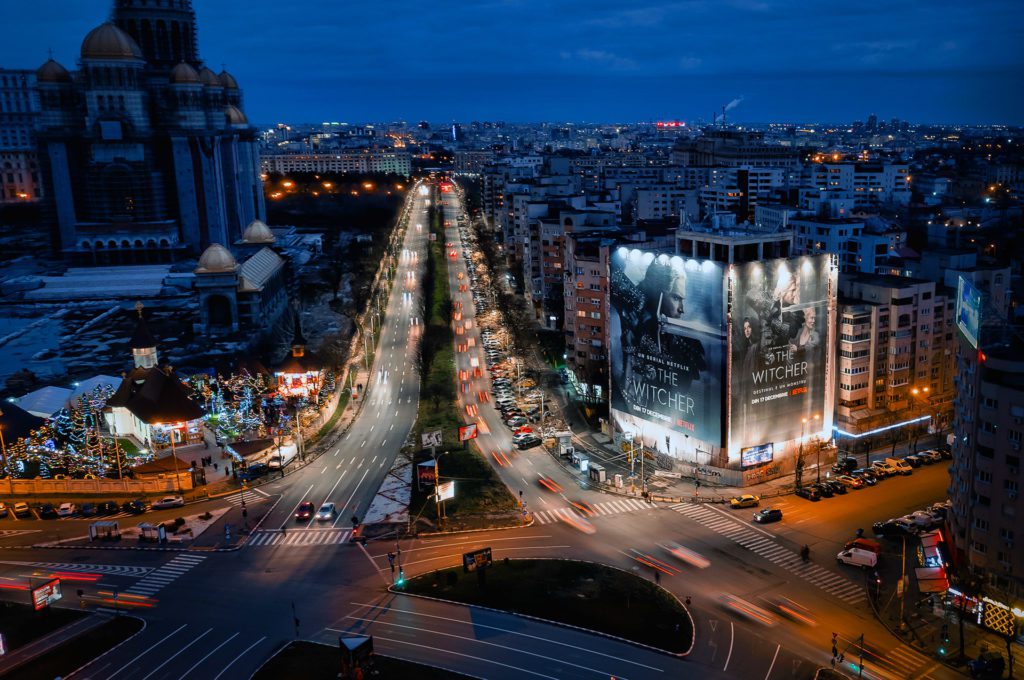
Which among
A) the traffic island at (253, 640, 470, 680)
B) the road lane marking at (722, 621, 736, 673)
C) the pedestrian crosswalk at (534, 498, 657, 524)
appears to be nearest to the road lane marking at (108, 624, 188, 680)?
the traffic island at (253, 640, 470, 680)

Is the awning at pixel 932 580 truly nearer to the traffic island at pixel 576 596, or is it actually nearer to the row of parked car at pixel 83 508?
the traffic island at pixel 576 596

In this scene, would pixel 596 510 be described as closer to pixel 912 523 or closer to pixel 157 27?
pixel 912 523

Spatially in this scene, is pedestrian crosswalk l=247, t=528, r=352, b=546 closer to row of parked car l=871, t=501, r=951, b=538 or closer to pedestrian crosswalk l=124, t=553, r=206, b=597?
pedestrian crosswalk l=124, t=553, r=206, b=597

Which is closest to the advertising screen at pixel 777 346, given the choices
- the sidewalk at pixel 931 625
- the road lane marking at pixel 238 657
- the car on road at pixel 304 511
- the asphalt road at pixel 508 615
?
the asphalt road at pixel 508 615

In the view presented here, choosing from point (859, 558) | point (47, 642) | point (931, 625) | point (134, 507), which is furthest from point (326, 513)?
point (931, 625)

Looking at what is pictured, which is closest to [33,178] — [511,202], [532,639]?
[511,202]
